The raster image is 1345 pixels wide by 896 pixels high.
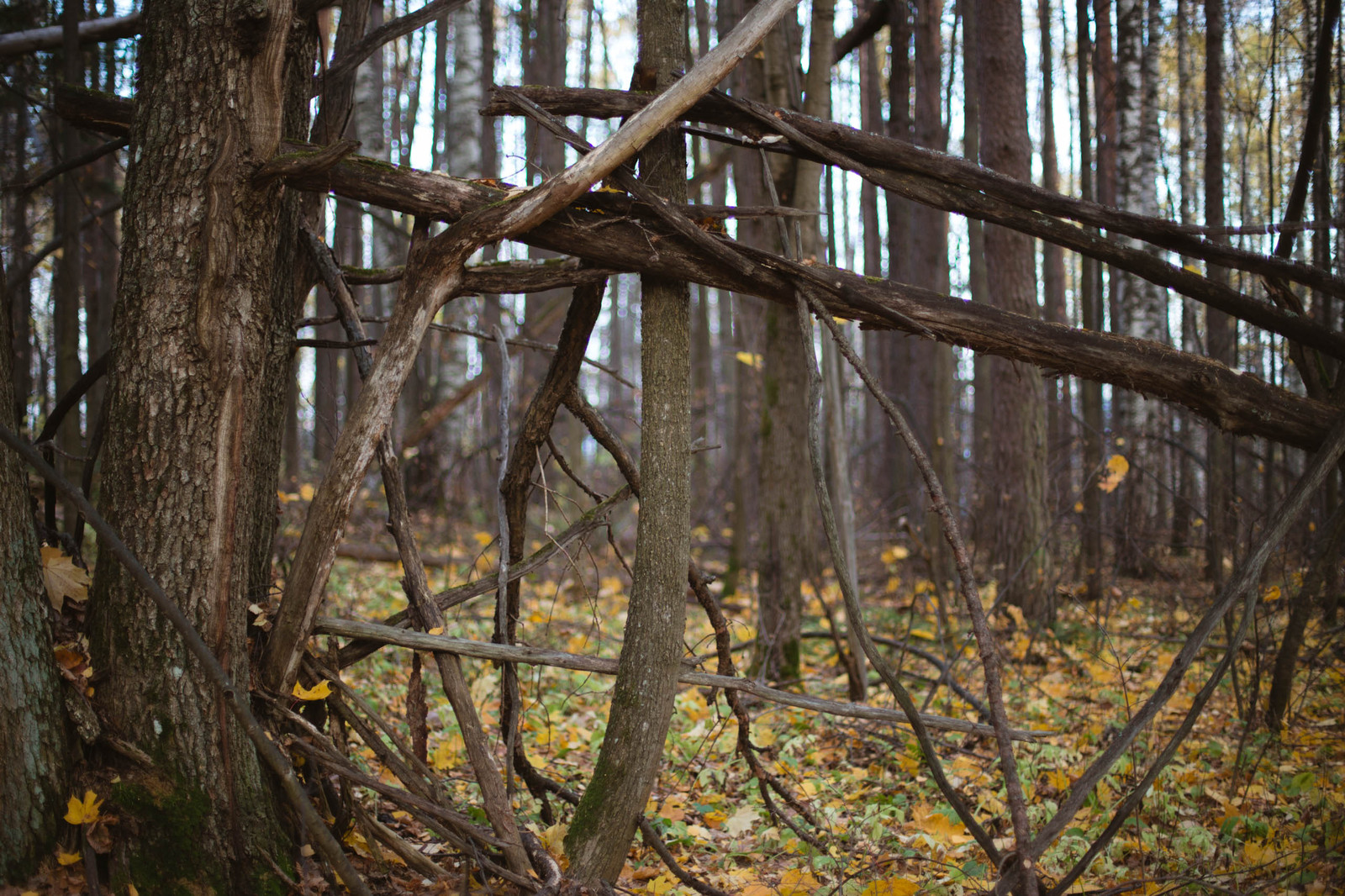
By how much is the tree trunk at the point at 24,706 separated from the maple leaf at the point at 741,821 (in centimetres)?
250

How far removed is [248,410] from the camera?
8.56 ft

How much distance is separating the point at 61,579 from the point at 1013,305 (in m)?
6.34

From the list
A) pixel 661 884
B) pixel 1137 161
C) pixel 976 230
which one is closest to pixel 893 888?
pixel 661 884

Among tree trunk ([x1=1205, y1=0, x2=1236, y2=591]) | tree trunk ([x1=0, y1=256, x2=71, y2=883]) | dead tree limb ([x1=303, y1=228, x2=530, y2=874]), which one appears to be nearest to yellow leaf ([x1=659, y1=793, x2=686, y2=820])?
dead tree limb ([x1=303, y1=228, x2=530, y2=874])

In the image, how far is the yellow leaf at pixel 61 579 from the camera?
8.38 feet

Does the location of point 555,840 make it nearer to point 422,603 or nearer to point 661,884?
point 661,884

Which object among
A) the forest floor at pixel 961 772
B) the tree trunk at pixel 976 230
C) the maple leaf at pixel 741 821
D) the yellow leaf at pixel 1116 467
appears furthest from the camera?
the tree trunk at pixel 976 230

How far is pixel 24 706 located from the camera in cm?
230

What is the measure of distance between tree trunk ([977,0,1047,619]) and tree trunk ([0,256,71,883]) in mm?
6202

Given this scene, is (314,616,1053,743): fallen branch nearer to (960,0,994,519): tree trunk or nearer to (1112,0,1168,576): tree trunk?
(960,0,994,519): tree trunk

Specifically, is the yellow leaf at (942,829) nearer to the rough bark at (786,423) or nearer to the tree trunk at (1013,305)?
the rough bark at (786,423)

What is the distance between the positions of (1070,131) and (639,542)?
57.3ft

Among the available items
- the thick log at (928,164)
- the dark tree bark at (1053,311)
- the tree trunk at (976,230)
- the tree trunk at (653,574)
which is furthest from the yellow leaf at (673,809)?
the dark tree bark at (1053,311)

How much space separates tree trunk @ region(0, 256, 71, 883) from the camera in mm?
2279
